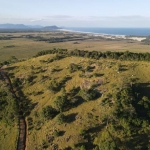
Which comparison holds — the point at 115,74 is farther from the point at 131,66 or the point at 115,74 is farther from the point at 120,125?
the point at 120,125

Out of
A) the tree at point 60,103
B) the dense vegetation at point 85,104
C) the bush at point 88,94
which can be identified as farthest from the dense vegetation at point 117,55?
the tree at point 60,103

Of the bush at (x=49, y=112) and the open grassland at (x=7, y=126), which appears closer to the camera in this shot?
the open grassland at (x=7, y=126)

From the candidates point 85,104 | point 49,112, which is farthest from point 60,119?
point 85,104

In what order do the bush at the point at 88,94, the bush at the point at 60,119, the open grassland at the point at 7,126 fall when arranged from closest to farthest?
the open grassland at the point at 7,126, the bush at the point at 60,119, the bush at the point at 88,94

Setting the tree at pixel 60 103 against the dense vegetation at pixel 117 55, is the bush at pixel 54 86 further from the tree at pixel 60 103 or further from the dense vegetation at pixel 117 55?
the dense vegetation at pixel 117 55

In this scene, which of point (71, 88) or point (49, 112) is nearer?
point (49, 112)

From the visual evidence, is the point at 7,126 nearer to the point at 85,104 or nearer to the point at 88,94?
the point at 85,104

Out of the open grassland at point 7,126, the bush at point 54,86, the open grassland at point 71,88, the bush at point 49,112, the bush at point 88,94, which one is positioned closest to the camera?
the open grassland at point 71,88

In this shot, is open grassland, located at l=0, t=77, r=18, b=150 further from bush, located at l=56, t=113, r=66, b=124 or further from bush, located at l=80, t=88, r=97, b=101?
bush, located at l=80, t=88, r=97, b=101

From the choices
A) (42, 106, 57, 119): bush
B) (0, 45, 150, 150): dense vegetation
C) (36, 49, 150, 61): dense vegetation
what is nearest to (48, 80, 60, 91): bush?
(0, 45, 150, 150): dense vegetation
